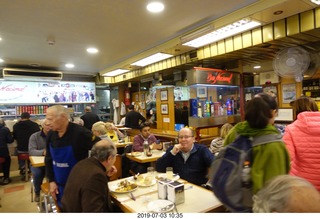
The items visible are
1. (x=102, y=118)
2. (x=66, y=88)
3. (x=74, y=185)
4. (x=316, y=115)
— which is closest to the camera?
(x=74, y=185)

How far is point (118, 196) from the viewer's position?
6.47 feet

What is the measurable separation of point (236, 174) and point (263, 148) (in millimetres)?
249

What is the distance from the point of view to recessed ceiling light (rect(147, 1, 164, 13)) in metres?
2.61

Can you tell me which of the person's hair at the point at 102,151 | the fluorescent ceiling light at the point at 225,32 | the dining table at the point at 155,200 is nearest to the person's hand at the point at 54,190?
the dining table at the point at 155,200

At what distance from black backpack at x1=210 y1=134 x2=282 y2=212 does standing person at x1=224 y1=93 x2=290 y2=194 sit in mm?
31

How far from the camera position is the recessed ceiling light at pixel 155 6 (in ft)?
8.56

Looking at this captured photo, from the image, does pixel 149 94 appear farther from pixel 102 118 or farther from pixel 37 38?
pixel 37 38

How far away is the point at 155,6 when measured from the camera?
8.83 ft

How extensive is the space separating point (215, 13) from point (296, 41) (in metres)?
1.42

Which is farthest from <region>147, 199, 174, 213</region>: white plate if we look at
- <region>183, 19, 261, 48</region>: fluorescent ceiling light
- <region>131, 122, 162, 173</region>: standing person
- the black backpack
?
<region>183, 19, 261, 48</region>: fluorescent ceiling light

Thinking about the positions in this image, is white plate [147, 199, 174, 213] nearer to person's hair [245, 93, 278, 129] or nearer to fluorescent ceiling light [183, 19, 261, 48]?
person's hair [245, 93, 278, 129]

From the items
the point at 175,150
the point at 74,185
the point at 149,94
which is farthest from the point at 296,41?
the point at 149,94


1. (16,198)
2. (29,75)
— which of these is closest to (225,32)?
(16,198)

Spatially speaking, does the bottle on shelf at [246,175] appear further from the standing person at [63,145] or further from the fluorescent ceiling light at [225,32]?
the fluorescent ceiling light at [225,32]
